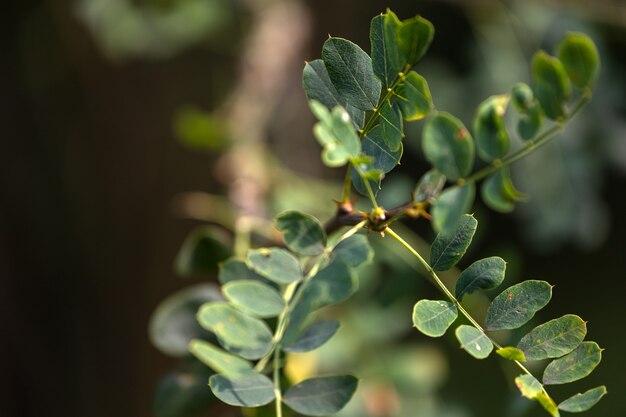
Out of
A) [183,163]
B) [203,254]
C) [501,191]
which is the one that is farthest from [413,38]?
[183,163]

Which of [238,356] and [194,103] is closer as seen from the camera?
[238,356]

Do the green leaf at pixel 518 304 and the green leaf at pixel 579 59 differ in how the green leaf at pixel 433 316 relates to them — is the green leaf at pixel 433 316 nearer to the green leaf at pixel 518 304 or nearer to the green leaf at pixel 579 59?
the green leaf at pixel 518 304

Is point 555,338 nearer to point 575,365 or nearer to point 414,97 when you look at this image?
point 575,365

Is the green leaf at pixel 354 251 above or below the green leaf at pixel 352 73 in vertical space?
below

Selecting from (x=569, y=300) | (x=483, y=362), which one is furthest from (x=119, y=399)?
(x=569, y=300)

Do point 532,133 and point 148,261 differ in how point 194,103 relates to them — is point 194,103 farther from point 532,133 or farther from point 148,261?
point 532,133

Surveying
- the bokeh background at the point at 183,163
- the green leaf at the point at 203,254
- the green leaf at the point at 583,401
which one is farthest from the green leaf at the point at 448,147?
the bokeh background at the point at 183,163

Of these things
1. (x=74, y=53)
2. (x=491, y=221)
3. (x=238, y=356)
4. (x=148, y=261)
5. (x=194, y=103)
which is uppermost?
(x=74, y=53)
